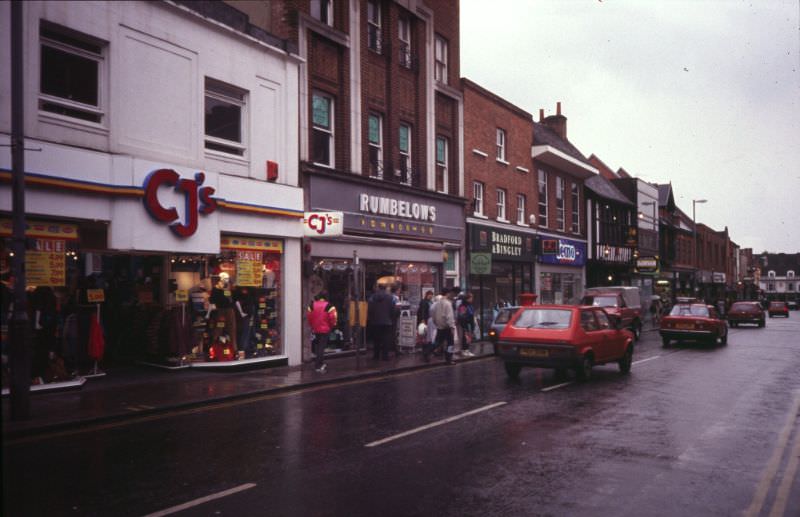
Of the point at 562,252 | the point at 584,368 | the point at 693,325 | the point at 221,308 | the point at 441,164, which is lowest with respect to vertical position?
the point at 584,368

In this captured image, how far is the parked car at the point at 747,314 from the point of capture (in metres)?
39.1

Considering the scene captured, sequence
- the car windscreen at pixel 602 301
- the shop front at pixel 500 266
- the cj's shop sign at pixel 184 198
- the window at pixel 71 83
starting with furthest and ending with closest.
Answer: the shop front at pixel 500 266 → the car windscreen at pixel 602 301 → the cj's shop sign at pixel 184 198 → the window at pixel 71 83

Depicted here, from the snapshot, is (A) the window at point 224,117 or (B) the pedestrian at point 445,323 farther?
(B) the pedestrian at point 445,323

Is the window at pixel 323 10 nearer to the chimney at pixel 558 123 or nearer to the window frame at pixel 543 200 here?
the window frame at pixel 543 200

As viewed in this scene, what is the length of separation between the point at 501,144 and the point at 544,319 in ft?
55.0

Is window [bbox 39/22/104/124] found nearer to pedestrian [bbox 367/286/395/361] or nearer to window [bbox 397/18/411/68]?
pedestrian [bbox 367/286/395/361]

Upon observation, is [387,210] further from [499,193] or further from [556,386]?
Answer: [499,193]

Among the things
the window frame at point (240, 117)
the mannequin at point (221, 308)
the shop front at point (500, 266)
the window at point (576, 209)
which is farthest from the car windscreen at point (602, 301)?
the window frame at point (240, 117)

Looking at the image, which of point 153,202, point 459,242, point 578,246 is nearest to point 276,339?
point 153,202

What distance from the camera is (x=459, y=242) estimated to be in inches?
989

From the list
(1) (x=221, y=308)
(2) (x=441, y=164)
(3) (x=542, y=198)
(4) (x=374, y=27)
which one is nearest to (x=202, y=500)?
(1) (x=221, y=308)

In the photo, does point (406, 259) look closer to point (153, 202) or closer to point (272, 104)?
point (272, 104)

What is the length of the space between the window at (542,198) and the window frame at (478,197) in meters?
6.33

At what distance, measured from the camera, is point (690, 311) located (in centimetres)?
2403
